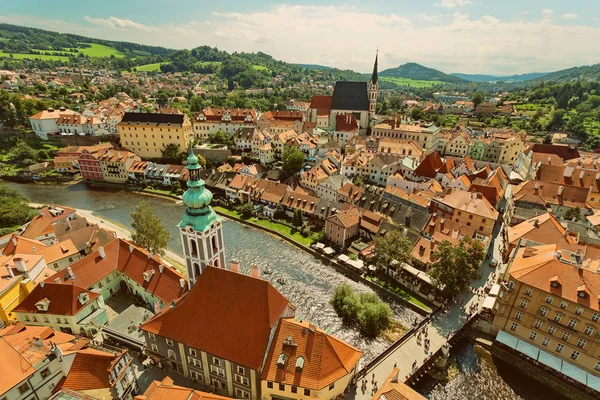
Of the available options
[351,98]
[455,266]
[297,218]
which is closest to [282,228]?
[297,218]

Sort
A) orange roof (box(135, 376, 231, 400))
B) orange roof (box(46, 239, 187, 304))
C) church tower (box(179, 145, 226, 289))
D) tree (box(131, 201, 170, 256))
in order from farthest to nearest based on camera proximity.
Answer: tree (box(131, 201, 170, 256)), orange roof (box(46, 239, 187, 304)), church tower (box(179, 145, 226, 289)), orange roof (box(135, 376, 231, 400))

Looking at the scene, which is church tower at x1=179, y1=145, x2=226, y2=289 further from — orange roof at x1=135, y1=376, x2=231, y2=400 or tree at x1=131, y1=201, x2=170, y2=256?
tree at x1=131, y1=201, x2=170, y2=256

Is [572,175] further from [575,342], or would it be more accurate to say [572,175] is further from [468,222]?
[575,342]

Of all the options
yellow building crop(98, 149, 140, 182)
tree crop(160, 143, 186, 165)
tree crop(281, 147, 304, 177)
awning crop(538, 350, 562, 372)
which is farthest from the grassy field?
yellow building crop(98, 149, 140, 182)

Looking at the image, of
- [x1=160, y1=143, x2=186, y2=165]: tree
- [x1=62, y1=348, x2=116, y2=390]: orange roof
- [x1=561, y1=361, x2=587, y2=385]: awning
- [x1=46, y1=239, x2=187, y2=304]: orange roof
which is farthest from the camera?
[x1=160, y1=143, x2=186, y2=165]: tree

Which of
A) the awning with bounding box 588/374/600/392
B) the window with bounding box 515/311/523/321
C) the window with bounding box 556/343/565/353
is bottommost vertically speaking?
the awning with bounding box 588/374/600/392

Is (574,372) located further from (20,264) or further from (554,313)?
(20,264)
